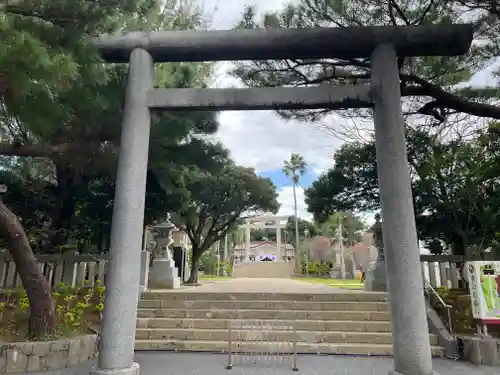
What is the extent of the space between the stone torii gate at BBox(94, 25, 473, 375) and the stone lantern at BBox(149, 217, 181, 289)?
536 centimetres

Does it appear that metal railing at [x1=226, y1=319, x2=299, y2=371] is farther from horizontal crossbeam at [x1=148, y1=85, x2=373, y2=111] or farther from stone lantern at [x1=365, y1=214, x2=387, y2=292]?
stone lantern at [x1=365, y1=214, x2=387, y2=292]

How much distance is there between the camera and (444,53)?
12.8 ft

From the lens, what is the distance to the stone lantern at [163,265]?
337 inches

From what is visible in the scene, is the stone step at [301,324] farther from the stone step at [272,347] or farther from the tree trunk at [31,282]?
the tree trunk at [31,282]

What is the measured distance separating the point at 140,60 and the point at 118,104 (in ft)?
3.33

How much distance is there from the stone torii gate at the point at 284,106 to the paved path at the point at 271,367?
115cm

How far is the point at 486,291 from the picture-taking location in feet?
16.0

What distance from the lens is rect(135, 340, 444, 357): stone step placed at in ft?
16.8

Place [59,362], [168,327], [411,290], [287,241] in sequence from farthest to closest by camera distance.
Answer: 1. [287,241]
2. [168,327]
3. [59,362]
4. [411,290]

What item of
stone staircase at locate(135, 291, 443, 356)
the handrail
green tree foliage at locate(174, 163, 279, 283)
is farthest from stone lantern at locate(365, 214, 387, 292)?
green tree foliage at locate(174, 163, 279, 283)

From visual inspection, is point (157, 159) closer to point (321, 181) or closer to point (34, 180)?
point (34, 180)

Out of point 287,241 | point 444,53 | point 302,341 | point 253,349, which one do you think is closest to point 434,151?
point 444,53

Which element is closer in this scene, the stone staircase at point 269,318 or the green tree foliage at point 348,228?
the stone staircase at point 269,318

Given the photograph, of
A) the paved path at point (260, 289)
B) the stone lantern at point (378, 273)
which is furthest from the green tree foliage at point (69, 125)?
the stone lantern at point (378, 273)
